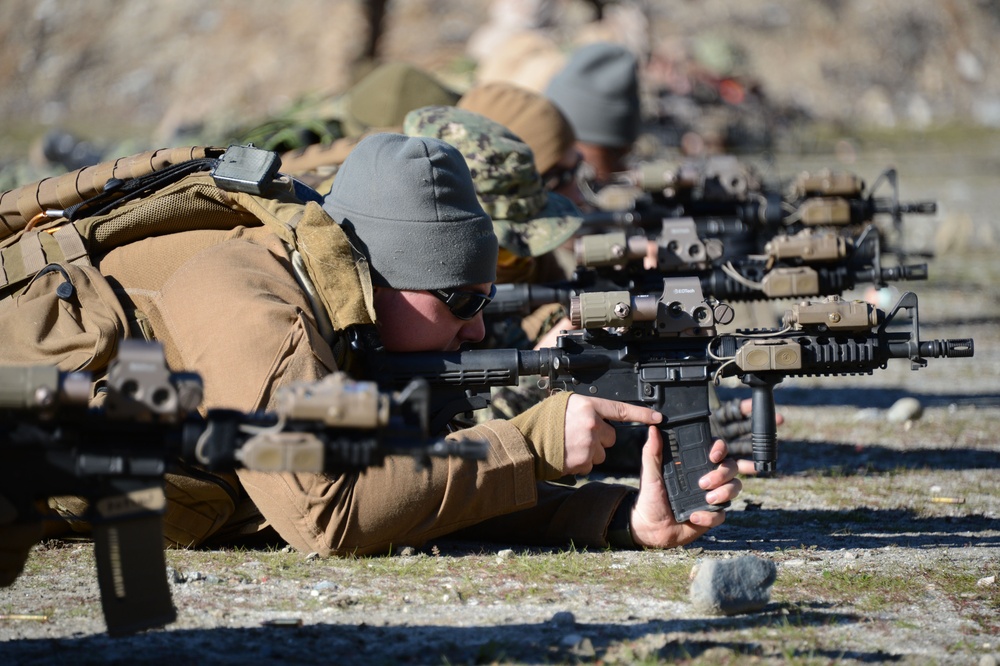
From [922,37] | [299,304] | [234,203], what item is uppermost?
[922,37]

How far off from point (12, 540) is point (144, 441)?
397 mm

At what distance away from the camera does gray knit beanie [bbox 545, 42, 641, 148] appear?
10.1 m

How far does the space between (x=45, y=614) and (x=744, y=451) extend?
3.49 meters

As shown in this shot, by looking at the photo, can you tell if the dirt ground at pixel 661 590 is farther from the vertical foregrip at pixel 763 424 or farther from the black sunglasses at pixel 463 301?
the black sunglasses at pixel 463 301

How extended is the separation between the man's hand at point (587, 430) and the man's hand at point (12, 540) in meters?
1.66

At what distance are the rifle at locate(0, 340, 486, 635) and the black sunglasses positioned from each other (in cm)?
128

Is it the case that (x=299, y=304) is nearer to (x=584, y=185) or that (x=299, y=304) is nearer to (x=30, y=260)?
(x=30, y=260)

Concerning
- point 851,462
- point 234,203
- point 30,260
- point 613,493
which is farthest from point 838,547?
point 30,260

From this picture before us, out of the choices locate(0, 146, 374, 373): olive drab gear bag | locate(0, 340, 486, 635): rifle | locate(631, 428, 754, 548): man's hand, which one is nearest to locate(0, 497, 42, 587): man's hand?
locate(0, 340, 486, 635): rifle

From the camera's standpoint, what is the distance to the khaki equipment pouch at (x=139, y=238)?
3814 mm

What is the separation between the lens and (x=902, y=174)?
21.9 m

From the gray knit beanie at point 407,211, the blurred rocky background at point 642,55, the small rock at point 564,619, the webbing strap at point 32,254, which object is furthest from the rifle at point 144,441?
the blurred rocky background at point 642,55

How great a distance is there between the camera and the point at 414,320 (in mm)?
4246

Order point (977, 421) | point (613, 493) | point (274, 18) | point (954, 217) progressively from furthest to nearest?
point (274, 18) < point (954, 217) < point (977, 421) < point (613, 493)
